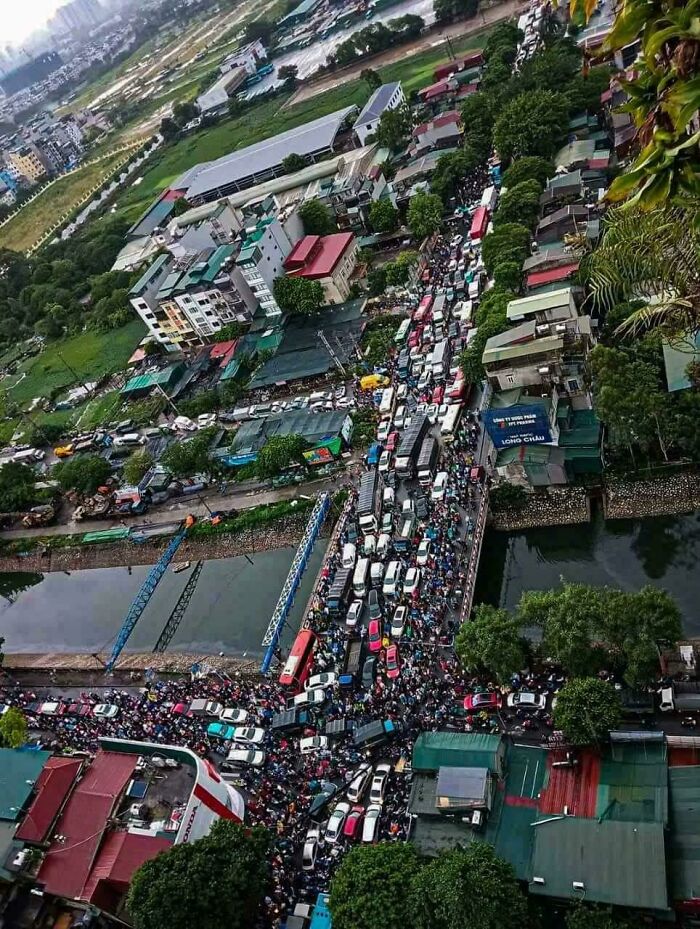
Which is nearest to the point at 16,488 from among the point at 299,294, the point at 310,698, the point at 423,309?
the point at 299,294

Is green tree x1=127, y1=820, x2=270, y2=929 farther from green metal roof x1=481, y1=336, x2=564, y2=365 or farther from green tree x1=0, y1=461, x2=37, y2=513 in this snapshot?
green tree x1=0, y1=461, x2=37, y2=513

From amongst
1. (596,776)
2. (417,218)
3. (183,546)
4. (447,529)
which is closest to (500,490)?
(447,529)

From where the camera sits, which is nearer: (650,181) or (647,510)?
(650,181)

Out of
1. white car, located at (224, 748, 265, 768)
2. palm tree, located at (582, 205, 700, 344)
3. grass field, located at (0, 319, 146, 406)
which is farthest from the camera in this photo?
grass field, located at (0, 319, 146, 406)

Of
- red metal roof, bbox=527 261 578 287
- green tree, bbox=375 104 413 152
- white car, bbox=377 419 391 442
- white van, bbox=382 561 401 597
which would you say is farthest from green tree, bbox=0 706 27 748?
green tree, bbox=375 104 413 152

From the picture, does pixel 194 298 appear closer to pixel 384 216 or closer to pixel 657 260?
pixel 384 216

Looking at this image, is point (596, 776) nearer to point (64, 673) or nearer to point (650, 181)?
point (650, 181)

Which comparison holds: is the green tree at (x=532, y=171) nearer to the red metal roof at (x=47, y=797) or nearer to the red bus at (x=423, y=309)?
the red bus at (x=423, y=309)
